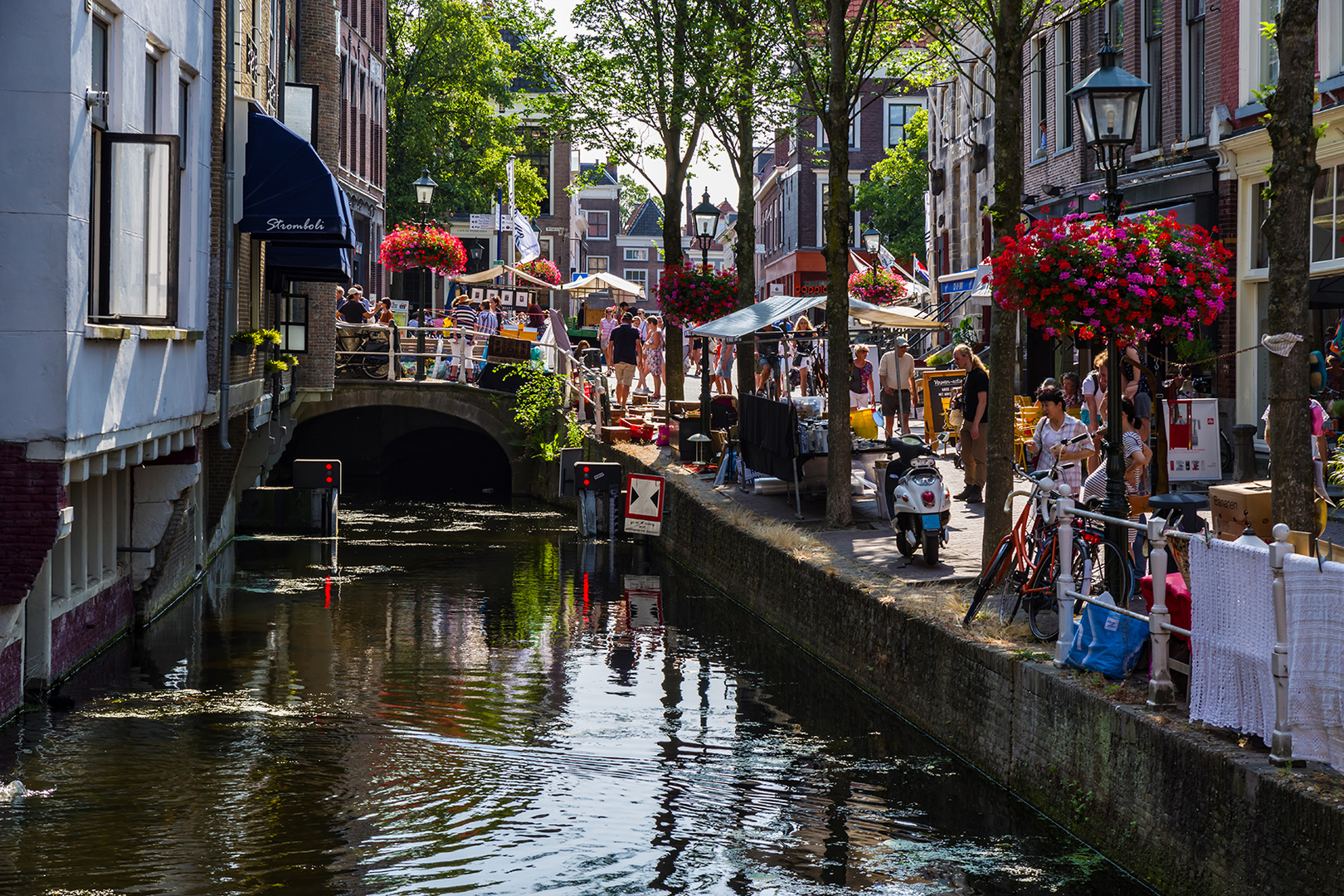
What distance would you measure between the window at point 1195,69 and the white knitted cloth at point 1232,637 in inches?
576

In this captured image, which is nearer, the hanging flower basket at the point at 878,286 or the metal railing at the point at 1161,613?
the metal railing at the point at 1161,613

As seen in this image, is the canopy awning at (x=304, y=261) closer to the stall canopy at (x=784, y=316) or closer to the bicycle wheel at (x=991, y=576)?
the stall canopy at (x=784, y=316)

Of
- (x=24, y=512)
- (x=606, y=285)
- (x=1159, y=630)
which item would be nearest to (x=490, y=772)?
(x=24, y=512)

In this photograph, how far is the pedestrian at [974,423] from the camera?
1650 cm

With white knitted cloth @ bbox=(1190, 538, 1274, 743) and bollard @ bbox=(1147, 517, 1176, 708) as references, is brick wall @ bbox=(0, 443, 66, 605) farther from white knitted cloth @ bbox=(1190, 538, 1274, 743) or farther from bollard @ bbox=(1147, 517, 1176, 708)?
white knitted cloth @ bbox=(1190, 538, 1274, 743)

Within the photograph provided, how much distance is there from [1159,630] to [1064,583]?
116 centimetres

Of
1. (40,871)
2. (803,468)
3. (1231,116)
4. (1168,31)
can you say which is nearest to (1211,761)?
(40,871)

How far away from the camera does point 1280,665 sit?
629 centimetres

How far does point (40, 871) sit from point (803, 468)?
11.4 m

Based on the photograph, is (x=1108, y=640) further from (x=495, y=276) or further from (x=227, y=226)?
(x=495, y=276)

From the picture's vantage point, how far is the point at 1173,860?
23.0 ft

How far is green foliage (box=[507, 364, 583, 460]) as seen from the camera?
2836 cm

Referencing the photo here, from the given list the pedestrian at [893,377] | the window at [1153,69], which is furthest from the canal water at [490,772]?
the window at [1153,69]

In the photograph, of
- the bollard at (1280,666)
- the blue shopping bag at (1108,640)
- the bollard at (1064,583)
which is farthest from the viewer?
the bollard at (1064,583)
